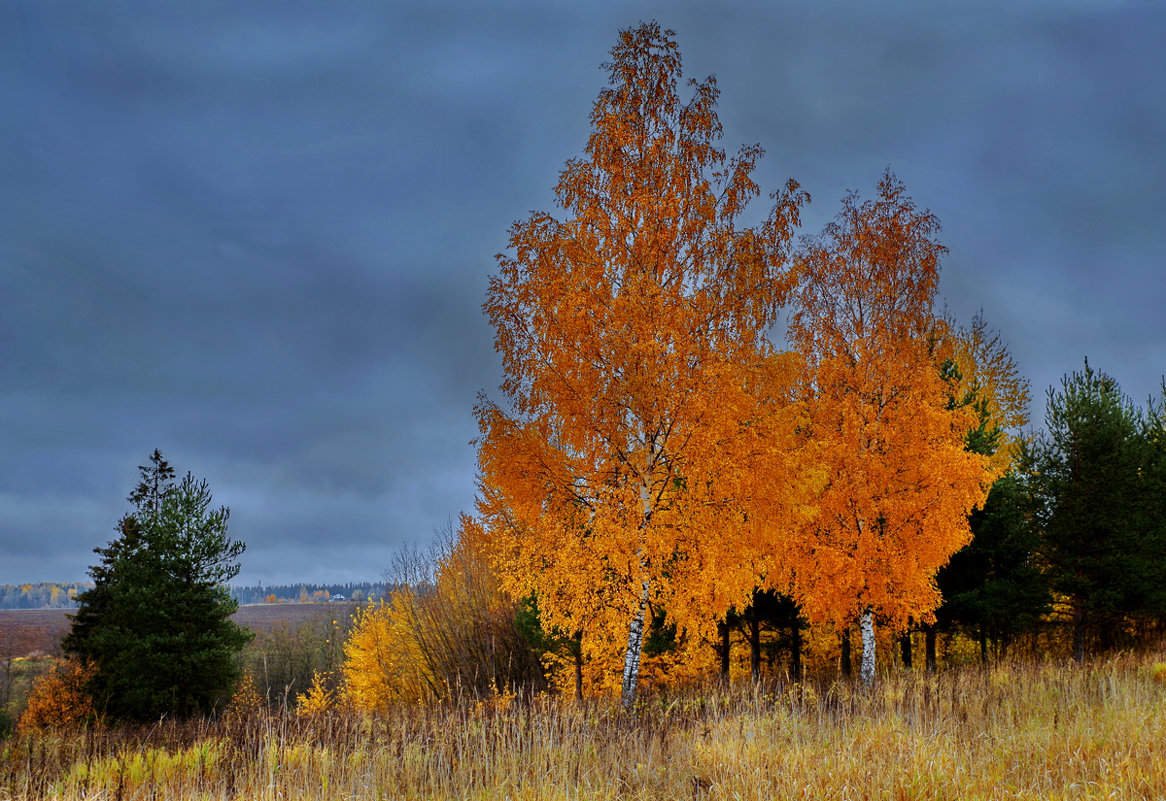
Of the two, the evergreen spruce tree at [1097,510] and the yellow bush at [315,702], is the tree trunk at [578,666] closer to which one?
the yellow bush at [315,702]

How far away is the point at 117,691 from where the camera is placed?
1003 inches

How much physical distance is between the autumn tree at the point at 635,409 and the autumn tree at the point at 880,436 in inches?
126

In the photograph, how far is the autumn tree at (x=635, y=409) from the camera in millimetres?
10609

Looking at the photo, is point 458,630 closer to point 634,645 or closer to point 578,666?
point 578,666

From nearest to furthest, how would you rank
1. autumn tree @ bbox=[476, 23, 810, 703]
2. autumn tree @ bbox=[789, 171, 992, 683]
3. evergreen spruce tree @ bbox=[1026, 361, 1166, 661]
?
autumn tree @ bbox=[476, 23, 810, 703] → autumn tree @ bbox=[789, 171, 992, 683] → evergreen spruce tree @ bbox=[1026, 361, 1166, 661]

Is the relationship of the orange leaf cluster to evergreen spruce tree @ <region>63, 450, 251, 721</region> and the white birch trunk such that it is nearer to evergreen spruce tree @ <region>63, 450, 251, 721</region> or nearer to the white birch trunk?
the white birch trunk

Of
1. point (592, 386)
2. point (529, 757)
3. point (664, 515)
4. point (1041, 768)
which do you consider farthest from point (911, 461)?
point (529, 757)

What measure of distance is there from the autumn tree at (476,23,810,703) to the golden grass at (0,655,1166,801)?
7.10 ft

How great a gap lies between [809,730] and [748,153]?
960cm

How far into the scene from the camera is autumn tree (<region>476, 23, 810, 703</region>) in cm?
A: 1061

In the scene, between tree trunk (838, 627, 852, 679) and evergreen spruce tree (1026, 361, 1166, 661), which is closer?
evergreen spruce tree (1026, 361, 1166, 661)

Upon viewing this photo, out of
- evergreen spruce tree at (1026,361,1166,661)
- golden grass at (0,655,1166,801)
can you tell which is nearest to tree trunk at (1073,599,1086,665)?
evergreen spruce tree at (1026,361,1166,661)

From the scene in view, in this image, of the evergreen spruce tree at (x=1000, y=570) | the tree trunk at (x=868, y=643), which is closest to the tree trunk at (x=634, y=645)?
the tree trunk at (x=868, y=643)

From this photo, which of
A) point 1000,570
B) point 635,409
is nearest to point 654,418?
point 635,409
